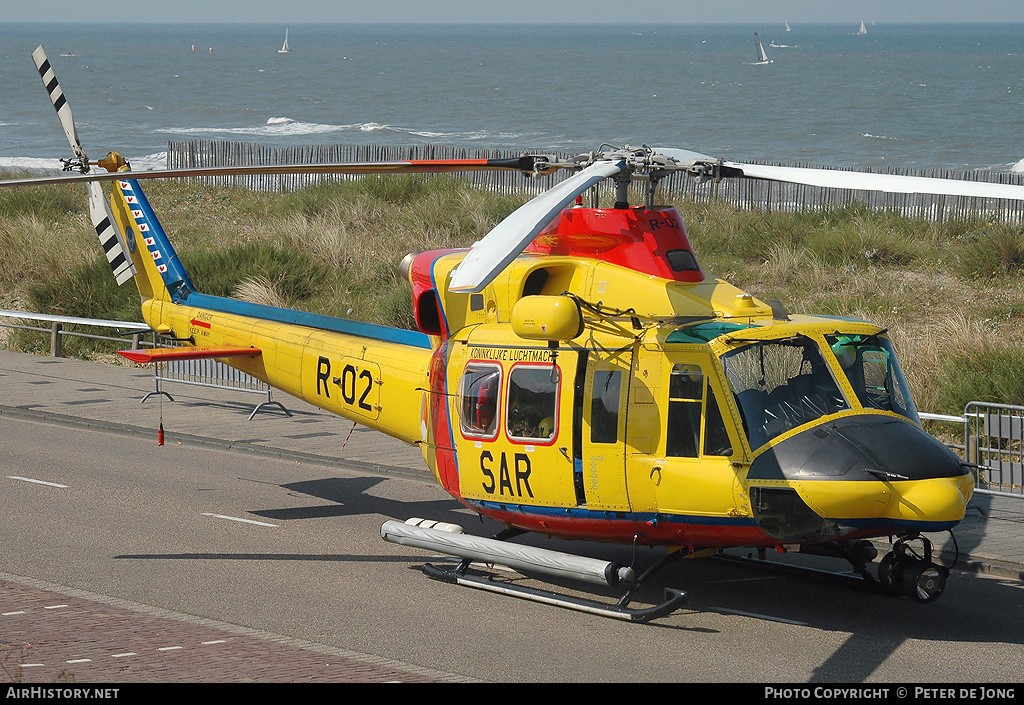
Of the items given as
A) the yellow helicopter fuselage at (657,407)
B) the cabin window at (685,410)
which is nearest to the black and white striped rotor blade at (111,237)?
the yellow helicopter fuselage at (657,407)

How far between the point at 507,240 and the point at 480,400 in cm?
289

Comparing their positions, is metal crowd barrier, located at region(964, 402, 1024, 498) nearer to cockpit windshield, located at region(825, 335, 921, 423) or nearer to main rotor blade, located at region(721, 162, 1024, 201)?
cockpit windshield, located at region(825, 335, 921, 423)

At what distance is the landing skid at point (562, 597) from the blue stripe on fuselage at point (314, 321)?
2.25 meters

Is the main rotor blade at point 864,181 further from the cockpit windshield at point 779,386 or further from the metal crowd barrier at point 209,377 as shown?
the metal crowd barrier at point 209,377

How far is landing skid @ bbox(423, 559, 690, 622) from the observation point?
8.80 meters

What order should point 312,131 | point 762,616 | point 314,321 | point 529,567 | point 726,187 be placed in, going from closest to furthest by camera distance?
1. point 762,616
2. point 529,567
3. point 314,321
4. point 726,187
5. point 312,131

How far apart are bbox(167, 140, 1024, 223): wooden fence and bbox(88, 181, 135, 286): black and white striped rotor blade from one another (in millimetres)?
8349

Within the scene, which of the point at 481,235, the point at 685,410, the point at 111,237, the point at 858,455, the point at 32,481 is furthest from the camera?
the point at 481,235

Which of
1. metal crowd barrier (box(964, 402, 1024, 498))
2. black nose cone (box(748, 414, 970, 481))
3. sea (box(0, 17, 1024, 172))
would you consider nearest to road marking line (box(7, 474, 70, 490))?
black nose cone (box(748, 414, 970, 481))

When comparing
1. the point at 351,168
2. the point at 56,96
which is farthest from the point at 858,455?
the point at 56,96

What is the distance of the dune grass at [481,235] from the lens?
17.8m

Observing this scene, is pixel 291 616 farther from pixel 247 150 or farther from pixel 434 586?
pixel 247 150

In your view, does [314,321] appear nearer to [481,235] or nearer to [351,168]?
[351,168]

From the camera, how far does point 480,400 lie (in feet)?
31.3
